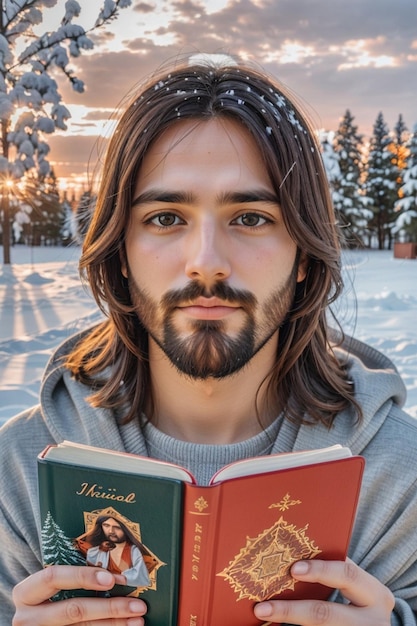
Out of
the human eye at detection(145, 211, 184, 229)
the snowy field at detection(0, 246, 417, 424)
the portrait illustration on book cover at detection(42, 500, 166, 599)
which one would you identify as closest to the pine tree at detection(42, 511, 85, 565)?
the portrait illustration on book cover at detection(42, 500, 166, 599)

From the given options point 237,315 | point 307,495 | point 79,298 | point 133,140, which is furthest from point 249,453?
point 79,298

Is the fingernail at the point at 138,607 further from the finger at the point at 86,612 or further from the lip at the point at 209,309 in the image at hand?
the lip at the point at 209,309

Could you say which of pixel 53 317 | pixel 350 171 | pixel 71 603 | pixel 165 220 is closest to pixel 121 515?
pixel 71 603

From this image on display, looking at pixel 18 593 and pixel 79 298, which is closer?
pixel 18 593

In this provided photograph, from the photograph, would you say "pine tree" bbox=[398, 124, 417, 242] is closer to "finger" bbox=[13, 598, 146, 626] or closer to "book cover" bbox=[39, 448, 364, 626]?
"book cover" bbox=[39, 448, 364, 626]

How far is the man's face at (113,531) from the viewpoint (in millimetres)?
1145

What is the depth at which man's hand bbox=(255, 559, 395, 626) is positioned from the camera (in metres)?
1.19

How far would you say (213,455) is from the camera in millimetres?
1676

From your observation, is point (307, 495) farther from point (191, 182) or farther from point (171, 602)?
point (191, 182)

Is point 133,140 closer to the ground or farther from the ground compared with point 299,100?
closer to the ground

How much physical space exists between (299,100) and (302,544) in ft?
4.43

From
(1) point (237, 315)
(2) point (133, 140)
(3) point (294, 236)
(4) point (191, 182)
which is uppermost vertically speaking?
(2) point (133, 140)

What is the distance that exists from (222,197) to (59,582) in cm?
94

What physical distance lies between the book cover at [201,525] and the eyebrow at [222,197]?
2.24 ft
